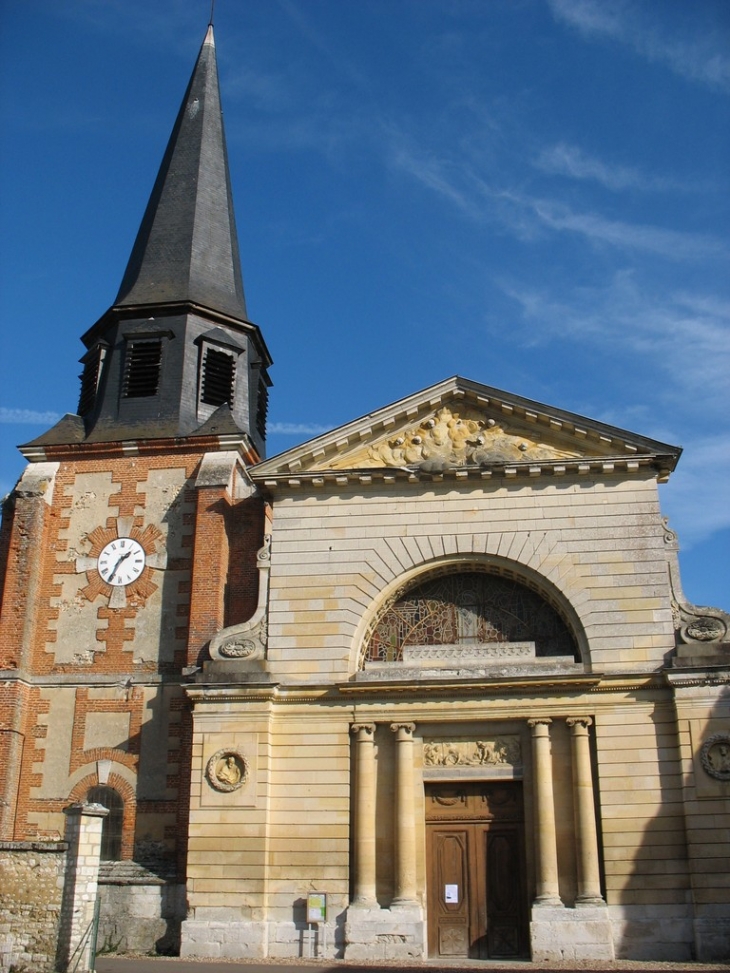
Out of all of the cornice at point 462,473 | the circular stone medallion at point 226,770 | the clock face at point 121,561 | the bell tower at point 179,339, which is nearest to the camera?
the circular stone medallion at point 226,770

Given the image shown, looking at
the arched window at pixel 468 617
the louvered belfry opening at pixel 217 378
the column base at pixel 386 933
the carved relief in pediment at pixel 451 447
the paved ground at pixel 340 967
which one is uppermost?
the louvered belfry opening at pixel 217 378

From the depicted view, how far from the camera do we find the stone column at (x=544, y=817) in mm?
15289

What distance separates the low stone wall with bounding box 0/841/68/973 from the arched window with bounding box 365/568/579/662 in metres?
5.94

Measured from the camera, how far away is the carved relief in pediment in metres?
17.8

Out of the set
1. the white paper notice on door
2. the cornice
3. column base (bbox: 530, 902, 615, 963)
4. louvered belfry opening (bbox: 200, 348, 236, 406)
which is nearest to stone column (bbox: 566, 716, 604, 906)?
column base (bbox: 530, 902, 615, 963)

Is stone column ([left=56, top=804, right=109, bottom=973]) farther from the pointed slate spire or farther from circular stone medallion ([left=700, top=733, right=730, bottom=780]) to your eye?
the pointed slate spire

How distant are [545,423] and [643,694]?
480 centimetres

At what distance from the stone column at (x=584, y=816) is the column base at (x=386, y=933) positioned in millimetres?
2403

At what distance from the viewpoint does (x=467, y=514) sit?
57.6 feet

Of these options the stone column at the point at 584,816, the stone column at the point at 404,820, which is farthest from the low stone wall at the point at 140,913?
the stone column at the point at 584,816

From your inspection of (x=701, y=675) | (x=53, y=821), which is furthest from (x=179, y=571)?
(x=701, y=675)

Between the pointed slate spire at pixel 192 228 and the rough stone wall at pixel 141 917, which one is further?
the pointed slate spire at pixel 192 228

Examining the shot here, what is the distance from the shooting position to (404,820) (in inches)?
627

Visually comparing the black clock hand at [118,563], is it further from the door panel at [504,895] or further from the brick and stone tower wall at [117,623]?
the door panel at [504,895]
